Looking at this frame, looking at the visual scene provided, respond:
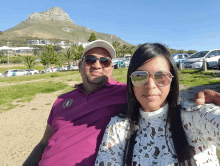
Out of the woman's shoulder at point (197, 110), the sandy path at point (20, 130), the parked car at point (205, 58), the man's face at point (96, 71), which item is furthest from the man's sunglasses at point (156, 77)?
the parked car at point (205, 58)

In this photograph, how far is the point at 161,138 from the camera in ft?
4.15

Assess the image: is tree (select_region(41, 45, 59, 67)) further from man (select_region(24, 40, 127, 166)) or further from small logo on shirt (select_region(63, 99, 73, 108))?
small logo on shirt (select_region(63, 99, 73, 108))

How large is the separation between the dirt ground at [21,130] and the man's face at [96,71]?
3.90ft

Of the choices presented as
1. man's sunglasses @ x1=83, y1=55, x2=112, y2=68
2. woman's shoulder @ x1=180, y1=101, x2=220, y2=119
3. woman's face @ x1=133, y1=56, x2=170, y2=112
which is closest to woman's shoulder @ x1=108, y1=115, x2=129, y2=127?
woman's face @ x1=133, y1=56, x2=170, y2=112

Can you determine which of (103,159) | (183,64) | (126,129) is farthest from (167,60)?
(183,64)

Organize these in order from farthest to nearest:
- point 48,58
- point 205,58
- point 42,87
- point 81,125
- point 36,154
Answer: point 48,58 < point 205,58 < point 42,87 < point 36,154 < point 81,125

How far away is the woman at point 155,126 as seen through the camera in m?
1.14

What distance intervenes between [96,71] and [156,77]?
43.7 inches

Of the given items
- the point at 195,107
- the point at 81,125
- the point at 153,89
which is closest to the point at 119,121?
the point at 153,89

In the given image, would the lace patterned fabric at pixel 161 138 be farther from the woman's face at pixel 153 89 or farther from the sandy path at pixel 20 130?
the sandy path at pixel 20 130

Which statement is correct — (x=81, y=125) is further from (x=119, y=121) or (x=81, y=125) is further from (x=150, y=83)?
(x=150, y=83)

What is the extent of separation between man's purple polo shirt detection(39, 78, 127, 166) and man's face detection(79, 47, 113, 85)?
0.44ft

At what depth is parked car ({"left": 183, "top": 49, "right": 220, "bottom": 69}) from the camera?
12.2 meters

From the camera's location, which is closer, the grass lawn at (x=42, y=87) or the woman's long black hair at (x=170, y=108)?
the woman's long black hair at (x=170, y=108)
